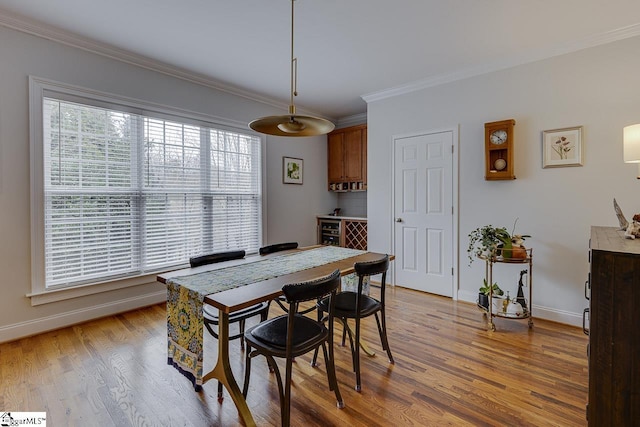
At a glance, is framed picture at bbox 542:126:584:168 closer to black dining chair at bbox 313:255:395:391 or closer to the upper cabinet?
black dining chair at bbox 313:255:395:391

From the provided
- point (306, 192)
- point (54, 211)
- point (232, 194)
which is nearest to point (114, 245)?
point (54, 211)

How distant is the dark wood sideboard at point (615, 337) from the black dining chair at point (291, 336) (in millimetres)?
1175

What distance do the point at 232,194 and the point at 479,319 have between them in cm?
338

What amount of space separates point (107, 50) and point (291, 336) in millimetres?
3369

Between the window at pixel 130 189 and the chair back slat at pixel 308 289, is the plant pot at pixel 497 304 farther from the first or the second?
the window at pixel 130 189

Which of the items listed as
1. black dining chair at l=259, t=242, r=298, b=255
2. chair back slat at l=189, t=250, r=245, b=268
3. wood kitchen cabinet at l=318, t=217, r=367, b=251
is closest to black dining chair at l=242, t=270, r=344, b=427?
chair back slat at l=189, t=250, r=245, b=268

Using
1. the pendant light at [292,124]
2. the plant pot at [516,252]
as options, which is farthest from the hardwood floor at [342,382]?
the pendant light at [292,124]

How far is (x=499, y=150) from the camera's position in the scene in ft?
11.0

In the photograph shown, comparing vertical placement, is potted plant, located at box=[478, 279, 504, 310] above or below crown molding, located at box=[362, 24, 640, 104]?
below

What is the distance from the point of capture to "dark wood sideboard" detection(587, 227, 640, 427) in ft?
3.84

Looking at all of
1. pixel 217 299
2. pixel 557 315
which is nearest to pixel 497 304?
pixel 557 315

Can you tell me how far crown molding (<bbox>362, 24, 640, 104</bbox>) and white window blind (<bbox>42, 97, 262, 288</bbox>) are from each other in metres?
2.14

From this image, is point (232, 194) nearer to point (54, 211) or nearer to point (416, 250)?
point (54, 211)

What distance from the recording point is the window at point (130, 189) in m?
2.85
